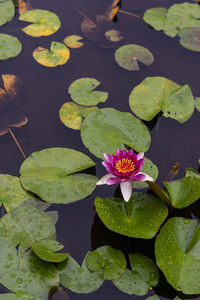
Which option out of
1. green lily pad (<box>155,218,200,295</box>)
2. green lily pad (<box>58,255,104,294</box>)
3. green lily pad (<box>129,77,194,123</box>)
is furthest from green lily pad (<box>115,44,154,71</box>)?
green lily pad (<box>58,255,104,294</box>)

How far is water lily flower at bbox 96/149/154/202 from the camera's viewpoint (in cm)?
242

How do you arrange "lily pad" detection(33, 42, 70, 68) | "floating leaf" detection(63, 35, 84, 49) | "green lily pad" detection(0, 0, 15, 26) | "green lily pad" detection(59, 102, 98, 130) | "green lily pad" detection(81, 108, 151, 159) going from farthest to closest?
1. "green lily pad" detection(0, 0, 15, 26)
2. "floating leaf" detection(63, 35, 84, 49)
3. "lily pad" detection(33, 42, 70, 68)
4. "green lily pad" detection(59, 102, 98, 130)
5. "green lily pad" detection(81, 108, 151, 159)

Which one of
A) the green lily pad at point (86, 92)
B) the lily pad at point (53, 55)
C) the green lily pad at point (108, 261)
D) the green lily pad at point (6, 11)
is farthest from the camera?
the green lily pad at point (6, 11)

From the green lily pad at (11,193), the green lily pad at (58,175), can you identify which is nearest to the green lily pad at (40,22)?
the green lily pad at (58,175)

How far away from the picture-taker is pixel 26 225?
2510mm

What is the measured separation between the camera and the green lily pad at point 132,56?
3.62m

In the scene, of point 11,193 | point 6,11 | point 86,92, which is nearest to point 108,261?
point 11,193

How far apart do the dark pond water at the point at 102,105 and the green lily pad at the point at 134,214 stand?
192mm

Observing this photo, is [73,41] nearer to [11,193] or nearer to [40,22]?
[40,22]

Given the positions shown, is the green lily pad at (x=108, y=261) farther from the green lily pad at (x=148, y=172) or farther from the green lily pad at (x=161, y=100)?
the green lily pad at (x=161, y=100)

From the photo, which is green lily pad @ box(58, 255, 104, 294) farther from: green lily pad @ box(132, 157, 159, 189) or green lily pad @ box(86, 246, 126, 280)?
green lily pad @ box(132, 157, 159, 189)

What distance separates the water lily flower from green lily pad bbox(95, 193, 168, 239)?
14cm

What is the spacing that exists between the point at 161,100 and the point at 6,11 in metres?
2.01

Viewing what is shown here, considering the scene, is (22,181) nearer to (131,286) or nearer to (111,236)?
(111,236)
